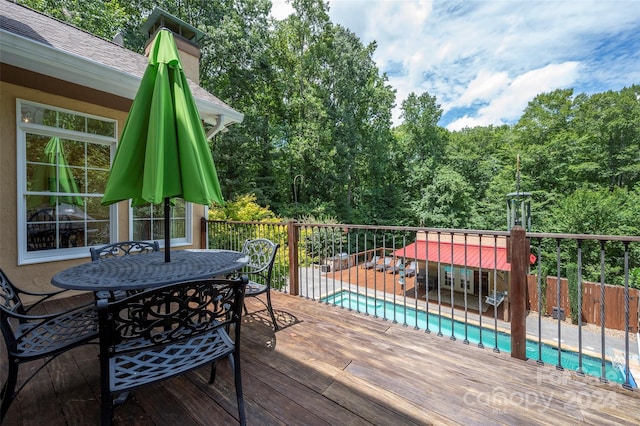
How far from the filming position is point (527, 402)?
5.35 ft

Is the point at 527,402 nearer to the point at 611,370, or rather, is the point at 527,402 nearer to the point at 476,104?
the point at 611,370

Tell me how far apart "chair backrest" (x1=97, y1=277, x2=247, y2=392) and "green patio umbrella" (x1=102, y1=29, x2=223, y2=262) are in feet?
2.77

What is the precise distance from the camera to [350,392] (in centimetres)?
171

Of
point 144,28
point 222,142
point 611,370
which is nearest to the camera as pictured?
point 611,370

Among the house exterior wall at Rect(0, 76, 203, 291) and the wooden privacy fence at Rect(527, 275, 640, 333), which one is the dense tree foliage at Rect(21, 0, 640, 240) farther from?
the house exterior wall at Rect(0, 76, 203, 291)

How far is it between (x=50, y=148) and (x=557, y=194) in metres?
20.8

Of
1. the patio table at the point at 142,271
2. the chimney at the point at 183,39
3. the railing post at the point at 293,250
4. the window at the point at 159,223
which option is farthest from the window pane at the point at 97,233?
the chimney at the point at 183,39

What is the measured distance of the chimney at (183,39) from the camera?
18.5 ft

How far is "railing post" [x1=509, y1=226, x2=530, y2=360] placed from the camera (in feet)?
6.84

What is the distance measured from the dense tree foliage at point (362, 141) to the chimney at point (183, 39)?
18.0 feet

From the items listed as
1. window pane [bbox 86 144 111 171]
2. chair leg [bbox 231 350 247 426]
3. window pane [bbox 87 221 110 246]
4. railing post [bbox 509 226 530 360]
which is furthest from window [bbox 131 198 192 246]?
railing post [bbox 509 226 530 360]

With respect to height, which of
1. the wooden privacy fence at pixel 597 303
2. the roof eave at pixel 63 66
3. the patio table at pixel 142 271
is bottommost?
the wooden privacy fence at pixel 597 303

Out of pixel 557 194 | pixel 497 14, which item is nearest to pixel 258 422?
pixel 497 14

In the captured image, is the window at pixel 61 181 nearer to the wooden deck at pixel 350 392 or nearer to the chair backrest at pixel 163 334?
the wooden deck at pixel 350 392
